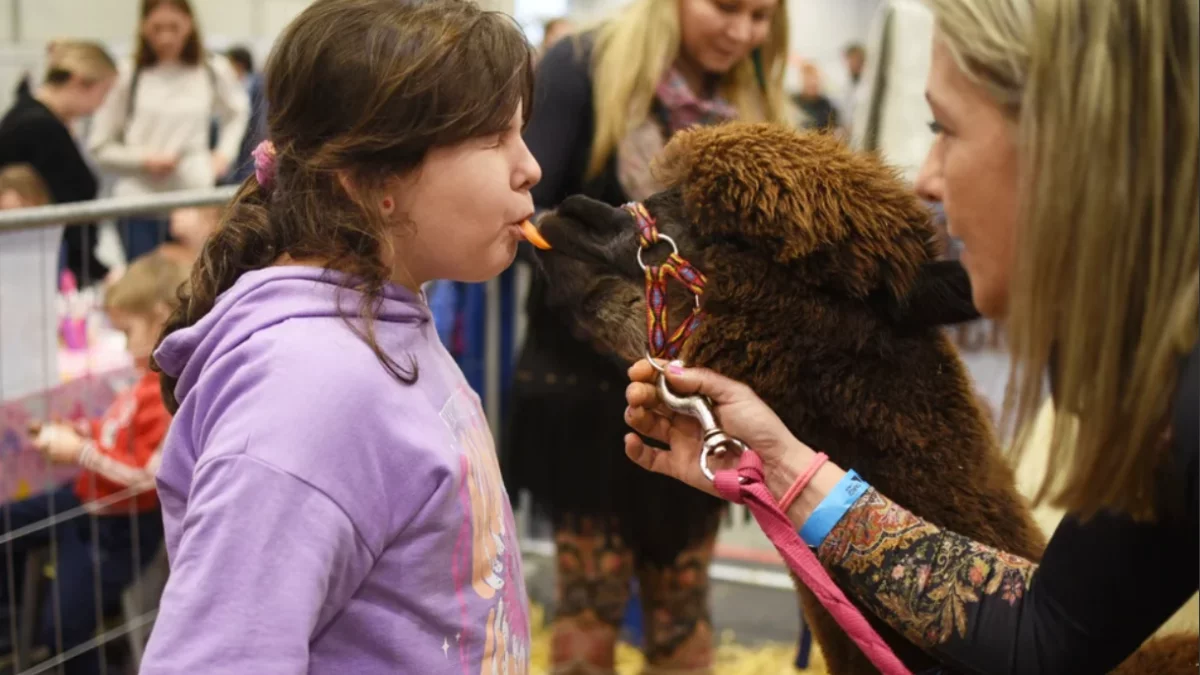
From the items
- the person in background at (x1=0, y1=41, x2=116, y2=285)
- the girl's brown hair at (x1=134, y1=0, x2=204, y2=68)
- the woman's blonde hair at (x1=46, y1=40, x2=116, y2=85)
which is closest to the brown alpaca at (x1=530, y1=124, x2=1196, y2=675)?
the person in background at (x1=0, y1=41, x2=116, y2=285)

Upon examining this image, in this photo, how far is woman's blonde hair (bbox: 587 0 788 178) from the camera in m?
2.06

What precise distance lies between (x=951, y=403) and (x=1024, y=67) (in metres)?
0.47

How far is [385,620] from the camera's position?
1.05m

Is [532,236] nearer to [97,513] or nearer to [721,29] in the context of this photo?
[721,29]

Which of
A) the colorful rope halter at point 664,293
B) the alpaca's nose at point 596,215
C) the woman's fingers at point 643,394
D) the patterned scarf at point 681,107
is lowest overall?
the woman's fingers at point 643,394

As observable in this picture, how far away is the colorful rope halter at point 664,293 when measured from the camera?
138 centimetres

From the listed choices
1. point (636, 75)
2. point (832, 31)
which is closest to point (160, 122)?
point (636, 75)

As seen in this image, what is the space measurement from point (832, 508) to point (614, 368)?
0.92 metres

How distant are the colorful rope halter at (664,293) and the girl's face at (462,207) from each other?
232mm

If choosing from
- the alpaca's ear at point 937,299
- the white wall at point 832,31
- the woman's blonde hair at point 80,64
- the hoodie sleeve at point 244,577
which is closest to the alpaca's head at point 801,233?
the alpaca's ear at point 937,299

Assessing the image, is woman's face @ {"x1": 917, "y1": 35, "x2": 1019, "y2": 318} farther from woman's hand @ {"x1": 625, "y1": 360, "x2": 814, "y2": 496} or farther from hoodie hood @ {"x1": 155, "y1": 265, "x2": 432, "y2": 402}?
hoodie hood @ {"x1": 155, "y1": 265, "x2": 432, "y2": 402}

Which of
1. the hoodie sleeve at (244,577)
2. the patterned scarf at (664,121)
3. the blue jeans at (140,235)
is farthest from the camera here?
the blue jeans at (140,235)

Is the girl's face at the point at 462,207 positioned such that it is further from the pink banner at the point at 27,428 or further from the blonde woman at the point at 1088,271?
the pink banner at the point at 27,428

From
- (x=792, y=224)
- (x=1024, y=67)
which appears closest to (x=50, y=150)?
(x=792, y=224)
